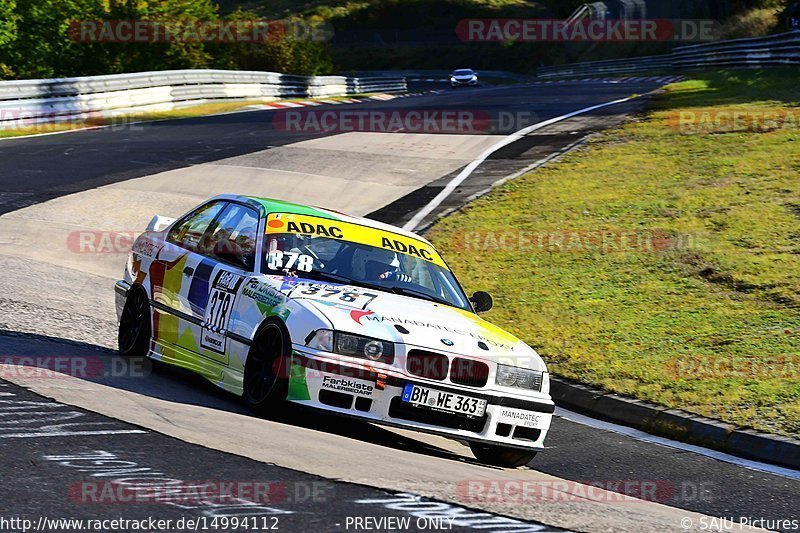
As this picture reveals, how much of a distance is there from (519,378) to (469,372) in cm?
44

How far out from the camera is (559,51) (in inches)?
3509

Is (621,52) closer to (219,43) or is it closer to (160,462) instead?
(219,43)

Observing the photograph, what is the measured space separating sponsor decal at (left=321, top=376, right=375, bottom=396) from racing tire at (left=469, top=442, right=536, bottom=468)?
94cm

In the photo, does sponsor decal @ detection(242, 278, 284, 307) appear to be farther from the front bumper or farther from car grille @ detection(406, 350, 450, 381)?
car grille @ detection(406, 350, 450, 381)

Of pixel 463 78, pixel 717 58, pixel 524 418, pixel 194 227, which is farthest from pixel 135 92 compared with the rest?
pixel 463 78

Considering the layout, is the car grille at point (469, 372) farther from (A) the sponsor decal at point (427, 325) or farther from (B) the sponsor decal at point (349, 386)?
(B) the sponsor decal at point (349, 386)

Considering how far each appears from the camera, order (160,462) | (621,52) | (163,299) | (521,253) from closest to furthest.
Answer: (160,462) < (163,299) < (521,253) < (621,52)

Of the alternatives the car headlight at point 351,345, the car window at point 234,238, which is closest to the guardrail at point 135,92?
the car window at point 234,238

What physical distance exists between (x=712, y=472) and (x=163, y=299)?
4.31m

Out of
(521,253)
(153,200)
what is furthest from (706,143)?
(153,200)

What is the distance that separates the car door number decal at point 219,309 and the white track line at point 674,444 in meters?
3.10

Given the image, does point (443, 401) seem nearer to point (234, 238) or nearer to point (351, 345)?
point (351, 345)

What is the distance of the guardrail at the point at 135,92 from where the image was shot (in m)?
→ 27.6

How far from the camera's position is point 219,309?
857 centimetres
